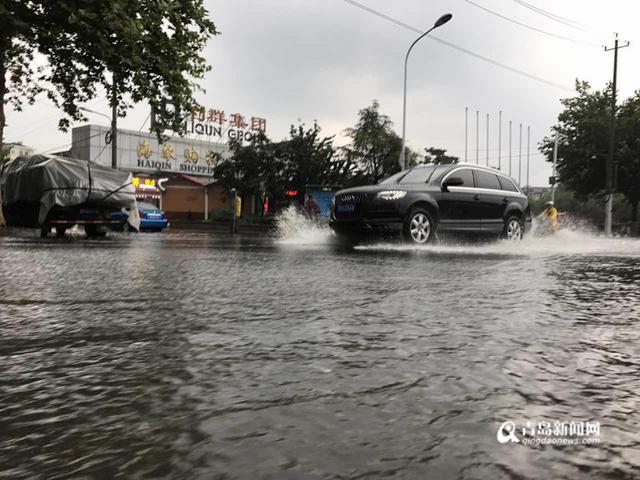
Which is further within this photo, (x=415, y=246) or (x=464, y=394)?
(x=415, y=246)

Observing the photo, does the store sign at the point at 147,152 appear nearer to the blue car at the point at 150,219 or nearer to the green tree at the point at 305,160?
the green tree at the point at 305,160

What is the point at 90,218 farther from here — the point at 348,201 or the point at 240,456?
the point at 240,456

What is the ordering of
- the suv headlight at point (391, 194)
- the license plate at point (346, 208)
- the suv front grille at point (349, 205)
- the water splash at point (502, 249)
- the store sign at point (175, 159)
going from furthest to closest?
the store sign at point (175, 159) < the license plate at point (346, 208) < the suv front grille at point (349, 205) < the suv headlight at point (391, 194) < the water splash at point (502, 249)

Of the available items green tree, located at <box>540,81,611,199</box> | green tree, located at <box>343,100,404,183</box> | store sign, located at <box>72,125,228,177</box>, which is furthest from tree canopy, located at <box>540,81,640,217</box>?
store sign, located at <box>72,125,228,177</box>

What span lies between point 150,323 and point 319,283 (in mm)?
2159

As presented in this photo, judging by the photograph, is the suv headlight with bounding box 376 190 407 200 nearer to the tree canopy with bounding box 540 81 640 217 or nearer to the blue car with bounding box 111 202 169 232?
the blue car with bounding box 111 202 169 232

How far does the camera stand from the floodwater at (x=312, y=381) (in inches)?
57.0

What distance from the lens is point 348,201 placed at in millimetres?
10578

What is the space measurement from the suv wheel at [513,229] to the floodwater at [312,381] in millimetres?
7474

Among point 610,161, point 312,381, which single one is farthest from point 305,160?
point 312,381

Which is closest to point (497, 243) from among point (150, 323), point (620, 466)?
point (150, 323)

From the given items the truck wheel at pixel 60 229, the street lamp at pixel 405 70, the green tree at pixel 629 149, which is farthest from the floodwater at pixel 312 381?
the green tree at pixel 629 149

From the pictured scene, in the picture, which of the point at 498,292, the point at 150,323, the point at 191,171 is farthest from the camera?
the point at 191,171

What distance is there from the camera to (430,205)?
1038cm
